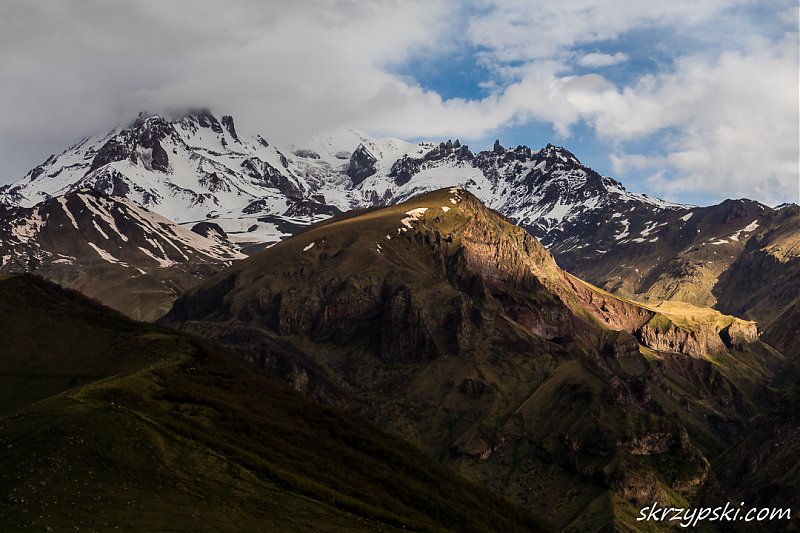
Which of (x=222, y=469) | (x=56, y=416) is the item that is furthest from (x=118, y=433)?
(x=222, y=469)

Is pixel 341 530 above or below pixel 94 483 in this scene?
below

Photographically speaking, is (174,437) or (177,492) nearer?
(177,492)

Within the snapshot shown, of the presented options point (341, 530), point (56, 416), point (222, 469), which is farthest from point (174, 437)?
point (341, 530)

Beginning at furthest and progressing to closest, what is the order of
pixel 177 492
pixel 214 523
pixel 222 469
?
pixel 222 469, pixel 177 492, pixel 214 523

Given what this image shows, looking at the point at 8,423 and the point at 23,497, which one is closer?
the point at 23,497

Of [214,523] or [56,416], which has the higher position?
[56,416]

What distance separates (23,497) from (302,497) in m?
71.8

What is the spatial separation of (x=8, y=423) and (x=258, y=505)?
51.5 metres

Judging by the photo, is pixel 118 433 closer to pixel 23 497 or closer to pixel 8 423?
pixel 8 423

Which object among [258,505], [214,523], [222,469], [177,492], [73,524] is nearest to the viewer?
[73,524]

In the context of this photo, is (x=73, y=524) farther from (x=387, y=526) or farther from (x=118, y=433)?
(x=387, y=526)

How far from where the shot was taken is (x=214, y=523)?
15025 cm

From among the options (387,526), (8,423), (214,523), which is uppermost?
(8,423)

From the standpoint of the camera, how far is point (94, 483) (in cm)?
15088
